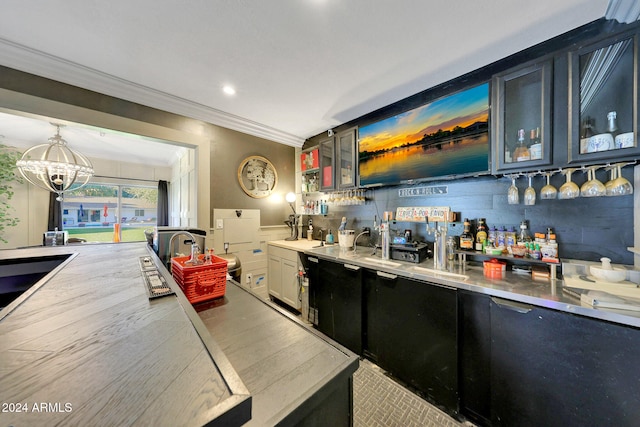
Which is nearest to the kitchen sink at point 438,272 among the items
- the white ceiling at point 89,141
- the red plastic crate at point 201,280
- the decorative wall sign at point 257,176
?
the red plastic crate at point 201,280

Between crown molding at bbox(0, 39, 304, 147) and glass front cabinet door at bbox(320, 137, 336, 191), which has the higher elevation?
crown molding at bbox(0, 39, 304, 147)

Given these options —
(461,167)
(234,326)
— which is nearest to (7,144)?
(234,326)

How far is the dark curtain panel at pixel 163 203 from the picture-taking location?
16.6ft

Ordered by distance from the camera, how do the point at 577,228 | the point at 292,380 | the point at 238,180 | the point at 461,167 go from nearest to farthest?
the point at 292,380 < the point at 577,228 < the point at 461,167 < the point at 238,180

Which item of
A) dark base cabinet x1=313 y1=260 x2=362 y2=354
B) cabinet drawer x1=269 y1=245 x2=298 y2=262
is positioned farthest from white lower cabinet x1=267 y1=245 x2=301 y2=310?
dark base cabinet x1=313 y1=260 x2=362 y2=354

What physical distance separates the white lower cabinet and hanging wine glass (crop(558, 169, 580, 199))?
2.33m

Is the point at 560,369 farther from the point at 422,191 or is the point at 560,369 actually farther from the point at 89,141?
the point at 89,141

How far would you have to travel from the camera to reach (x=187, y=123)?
8.34ft

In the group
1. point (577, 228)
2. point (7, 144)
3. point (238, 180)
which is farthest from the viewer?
point (7, 144)

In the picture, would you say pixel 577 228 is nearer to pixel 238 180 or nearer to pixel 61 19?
pixel 238 180

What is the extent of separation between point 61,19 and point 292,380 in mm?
2416

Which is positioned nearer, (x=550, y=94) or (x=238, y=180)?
(x=550, y=94)

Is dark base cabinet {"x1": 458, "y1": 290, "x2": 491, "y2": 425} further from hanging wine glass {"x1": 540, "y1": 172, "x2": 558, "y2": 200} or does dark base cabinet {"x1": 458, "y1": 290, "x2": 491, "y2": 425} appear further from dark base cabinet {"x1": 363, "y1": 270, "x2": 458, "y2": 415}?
hanging wine glass {"x1": 540, "y1": 172, "x2": 558, "y2": 200}

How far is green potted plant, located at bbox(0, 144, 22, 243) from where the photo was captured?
2875 mm
